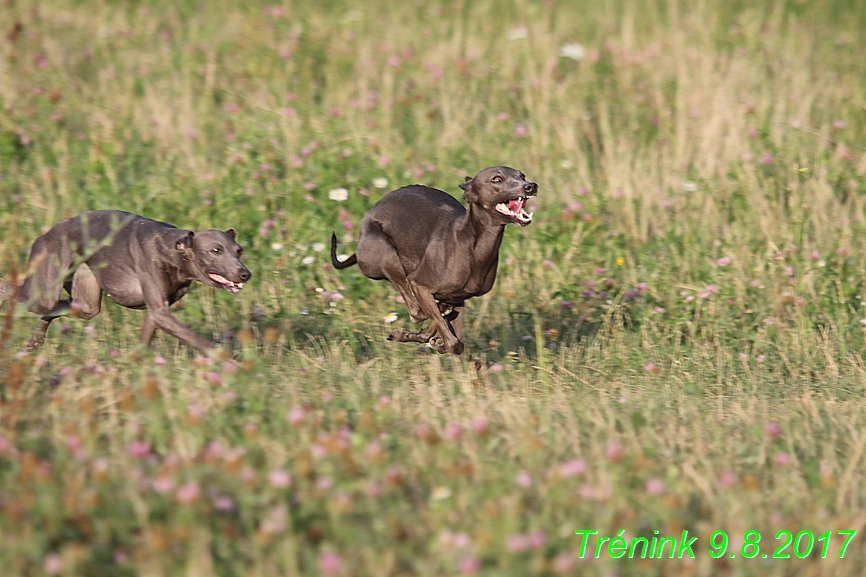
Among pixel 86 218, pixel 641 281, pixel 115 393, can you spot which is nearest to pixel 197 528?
pixel 115 393

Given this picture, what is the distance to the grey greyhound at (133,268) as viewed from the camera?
18.1ft

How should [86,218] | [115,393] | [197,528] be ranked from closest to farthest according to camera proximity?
[197,528]
[115,393]
[86,218]

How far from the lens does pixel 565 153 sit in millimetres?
9266

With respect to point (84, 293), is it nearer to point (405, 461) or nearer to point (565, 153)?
point (405, 461)

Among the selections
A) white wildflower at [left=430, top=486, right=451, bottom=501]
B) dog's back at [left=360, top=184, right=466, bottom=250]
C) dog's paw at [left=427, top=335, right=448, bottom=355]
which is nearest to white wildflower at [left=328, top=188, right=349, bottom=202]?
dog's back at [left=360, top=184, right=466, bottom=250]

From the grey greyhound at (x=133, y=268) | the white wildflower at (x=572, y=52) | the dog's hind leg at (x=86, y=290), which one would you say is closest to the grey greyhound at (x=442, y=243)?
the grey greyhound at (x=133, y=268)

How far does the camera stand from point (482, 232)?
5.70 metres

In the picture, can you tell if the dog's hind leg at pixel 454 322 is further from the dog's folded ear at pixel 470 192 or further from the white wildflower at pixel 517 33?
the white wildflower at pixel 517 33

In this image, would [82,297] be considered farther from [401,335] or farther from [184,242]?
[401,335]

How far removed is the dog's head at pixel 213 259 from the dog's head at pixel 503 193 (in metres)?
1.29

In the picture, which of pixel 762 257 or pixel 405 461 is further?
pixel 762 257

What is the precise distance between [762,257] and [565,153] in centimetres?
219

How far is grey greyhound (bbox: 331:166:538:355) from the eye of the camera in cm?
562

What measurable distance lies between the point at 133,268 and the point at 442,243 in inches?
65.7
